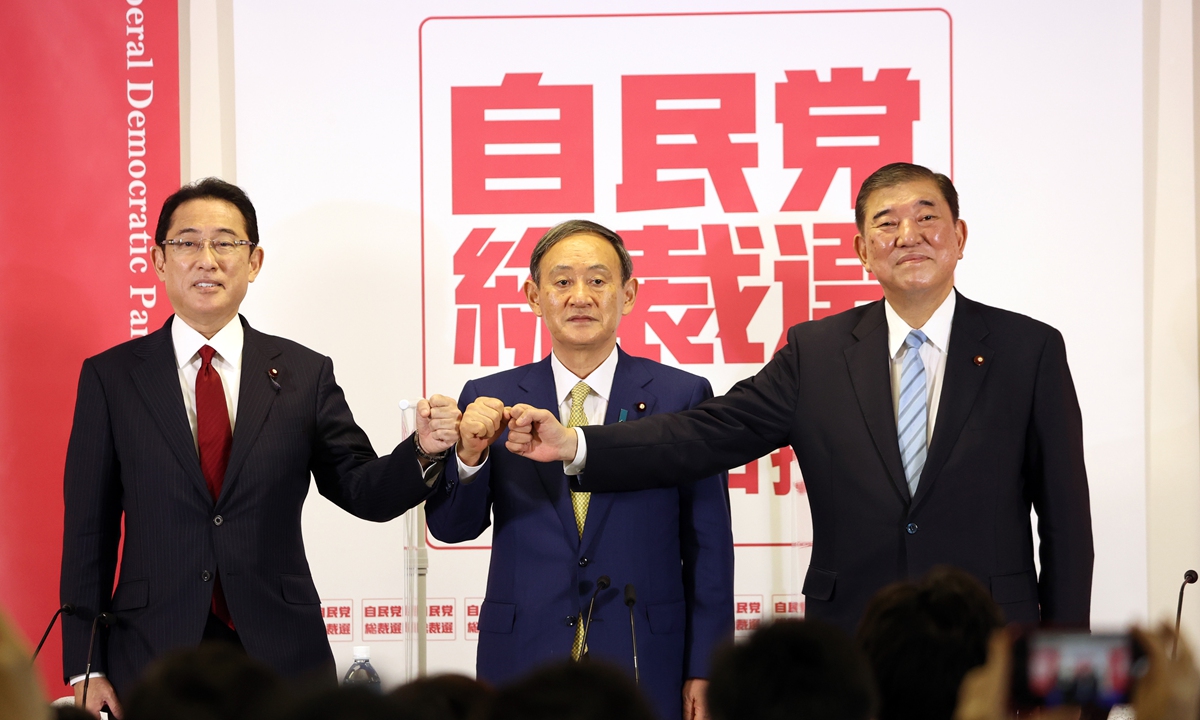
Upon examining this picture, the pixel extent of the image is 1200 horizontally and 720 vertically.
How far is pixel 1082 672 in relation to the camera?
118 centimetres

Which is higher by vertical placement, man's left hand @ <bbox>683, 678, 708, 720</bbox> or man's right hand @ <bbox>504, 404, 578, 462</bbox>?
man's right hand @ <bbox>504, 404, 578, 462</bbox>

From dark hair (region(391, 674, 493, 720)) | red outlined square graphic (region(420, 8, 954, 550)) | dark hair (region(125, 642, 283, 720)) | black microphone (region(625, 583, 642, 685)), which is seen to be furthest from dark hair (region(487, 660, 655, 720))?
red outlined square graphic (region(420, 8, 954, 550))

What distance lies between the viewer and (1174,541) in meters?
3.94

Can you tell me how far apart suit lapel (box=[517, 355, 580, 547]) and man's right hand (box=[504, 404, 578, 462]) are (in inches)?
4.4

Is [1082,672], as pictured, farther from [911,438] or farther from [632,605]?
[911,438]

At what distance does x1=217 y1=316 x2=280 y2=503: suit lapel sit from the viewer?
9.37 feet

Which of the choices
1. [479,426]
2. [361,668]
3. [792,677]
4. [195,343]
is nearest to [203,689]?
[792,677]

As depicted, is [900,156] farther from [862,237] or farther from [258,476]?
[258,476]

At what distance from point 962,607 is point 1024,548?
1603 mm

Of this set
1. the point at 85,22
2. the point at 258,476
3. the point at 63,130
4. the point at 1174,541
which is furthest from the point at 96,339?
the point at 1174,541

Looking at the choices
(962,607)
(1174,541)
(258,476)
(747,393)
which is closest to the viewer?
(962,607)

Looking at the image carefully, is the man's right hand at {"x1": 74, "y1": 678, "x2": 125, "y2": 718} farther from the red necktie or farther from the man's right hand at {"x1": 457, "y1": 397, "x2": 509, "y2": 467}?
the man's right hand at {"x1": 457, "y1": 397, "x2": 509, "y2": 467}

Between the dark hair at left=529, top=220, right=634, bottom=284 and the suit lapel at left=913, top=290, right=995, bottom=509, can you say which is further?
the dark hair at left=529, top=220, right=634, bottom=284

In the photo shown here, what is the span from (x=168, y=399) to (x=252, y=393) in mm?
208
